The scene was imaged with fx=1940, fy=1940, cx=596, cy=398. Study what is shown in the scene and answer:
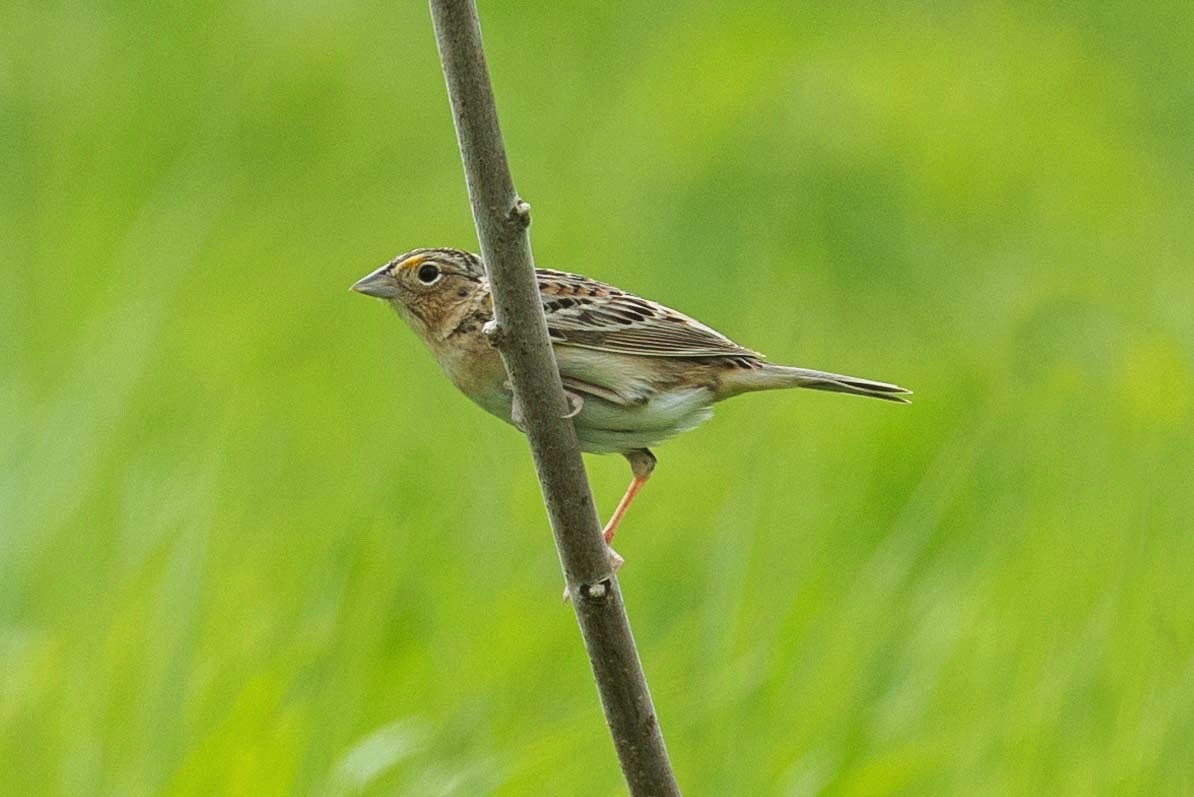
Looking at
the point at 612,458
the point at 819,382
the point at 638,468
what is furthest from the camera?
the point at 612,458

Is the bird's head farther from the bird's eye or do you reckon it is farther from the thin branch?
the thin branch

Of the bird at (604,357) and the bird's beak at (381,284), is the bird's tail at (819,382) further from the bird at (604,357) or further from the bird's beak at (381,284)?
the bird's beak at (381,284)

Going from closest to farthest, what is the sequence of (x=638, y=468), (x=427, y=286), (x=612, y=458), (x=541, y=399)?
(x=541, y=399), (x=638, y=468), (x=427, y=286), (x=612, y=458)

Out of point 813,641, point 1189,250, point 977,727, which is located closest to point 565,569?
point 813,641

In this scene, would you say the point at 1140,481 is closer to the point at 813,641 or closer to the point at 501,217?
the point at 813,641

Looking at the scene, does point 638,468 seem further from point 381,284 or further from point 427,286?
point 381,284

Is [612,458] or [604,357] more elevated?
[604,357]

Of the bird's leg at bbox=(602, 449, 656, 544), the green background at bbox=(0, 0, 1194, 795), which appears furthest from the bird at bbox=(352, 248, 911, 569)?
the green background at bbox=(0, 0, 1194, 795)

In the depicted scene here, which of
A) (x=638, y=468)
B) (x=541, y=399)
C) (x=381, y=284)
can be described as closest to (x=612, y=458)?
(x=381, y=284)
